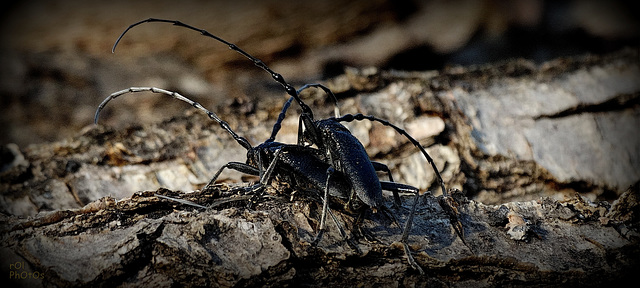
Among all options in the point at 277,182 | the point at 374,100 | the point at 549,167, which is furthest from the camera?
the point at 374,100

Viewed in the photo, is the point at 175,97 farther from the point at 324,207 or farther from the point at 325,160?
the point at 324,207

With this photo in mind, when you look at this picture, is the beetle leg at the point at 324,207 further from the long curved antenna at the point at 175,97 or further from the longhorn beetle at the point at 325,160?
the long curved antenna at the point at 175,97

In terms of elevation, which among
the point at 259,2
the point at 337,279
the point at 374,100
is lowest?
the point at 337,279

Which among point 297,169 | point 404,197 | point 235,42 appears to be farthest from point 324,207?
point 235,42

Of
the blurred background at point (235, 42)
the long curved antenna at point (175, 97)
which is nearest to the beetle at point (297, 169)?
the long curved antenna at point (175, 97)

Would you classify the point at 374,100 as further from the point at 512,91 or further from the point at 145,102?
the point at 145,102

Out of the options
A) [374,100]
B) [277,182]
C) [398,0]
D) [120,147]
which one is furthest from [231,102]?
[398,0]

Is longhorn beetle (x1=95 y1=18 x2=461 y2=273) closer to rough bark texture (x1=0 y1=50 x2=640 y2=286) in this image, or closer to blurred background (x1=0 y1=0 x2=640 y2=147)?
rough bark texture (x1=0 y1=50 x2=640 y2=286)
